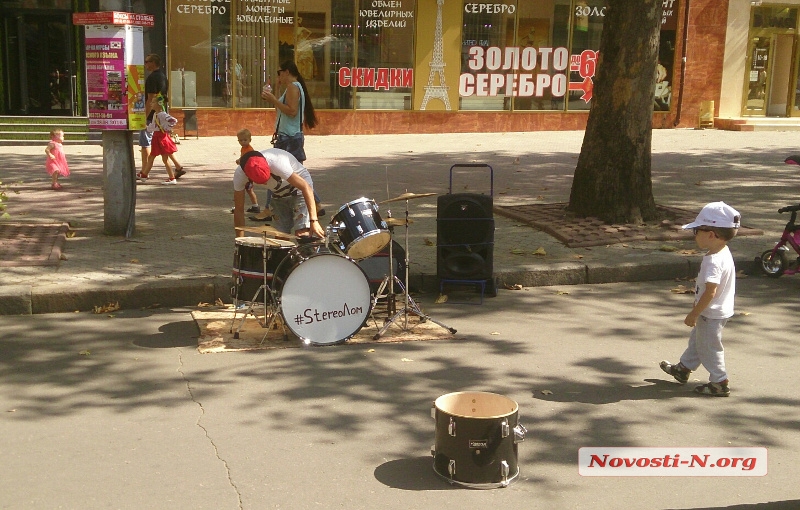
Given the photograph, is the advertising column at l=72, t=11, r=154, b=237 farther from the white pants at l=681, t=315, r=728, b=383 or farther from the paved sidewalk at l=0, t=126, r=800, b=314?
the white pants at l=681, t=315, r=728, b=383

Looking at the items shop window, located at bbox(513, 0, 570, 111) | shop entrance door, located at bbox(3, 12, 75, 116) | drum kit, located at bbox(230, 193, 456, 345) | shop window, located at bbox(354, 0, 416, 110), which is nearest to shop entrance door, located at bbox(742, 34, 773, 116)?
shop window, located at bbox(513, 0, 570, 111)

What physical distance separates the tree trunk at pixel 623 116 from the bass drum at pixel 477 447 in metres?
6.30

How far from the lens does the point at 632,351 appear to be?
23.2ft

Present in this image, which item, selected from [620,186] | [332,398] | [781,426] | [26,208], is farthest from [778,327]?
[26,208]

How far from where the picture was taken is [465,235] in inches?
334

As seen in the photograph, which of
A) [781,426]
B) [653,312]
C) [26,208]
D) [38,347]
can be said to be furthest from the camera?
[26,208]

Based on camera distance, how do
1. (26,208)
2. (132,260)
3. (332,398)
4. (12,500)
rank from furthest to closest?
(26,208), (132,260), (332,398), (12,500)

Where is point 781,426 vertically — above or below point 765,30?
below

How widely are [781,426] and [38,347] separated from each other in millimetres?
5086

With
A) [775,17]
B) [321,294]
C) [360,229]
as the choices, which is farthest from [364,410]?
[775,17]

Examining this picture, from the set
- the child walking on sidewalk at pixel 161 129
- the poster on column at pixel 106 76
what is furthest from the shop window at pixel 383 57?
the poster on column at pixel 106 76

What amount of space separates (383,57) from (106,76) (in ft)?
41.1

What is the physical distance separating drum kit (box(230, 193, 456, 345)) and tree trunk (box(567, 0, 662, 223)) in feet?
13.8

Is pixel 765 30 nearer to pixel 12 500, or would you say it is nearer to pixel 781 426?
pixel 781 426
